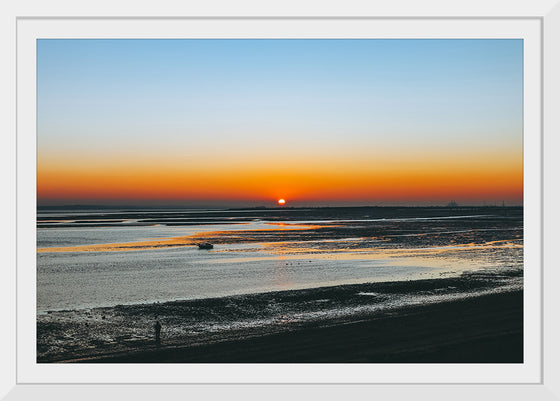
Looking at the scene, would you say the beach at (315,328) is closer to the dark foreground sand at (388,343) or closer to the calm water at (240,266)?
the dark foreground sand at (388,343)

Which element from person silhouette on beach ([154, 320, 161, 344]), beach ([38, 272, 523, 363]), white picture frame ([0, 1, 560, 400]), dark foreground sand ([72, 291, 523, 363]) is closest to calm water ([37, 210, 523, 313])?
beach ([38, 272, 523, 363])
